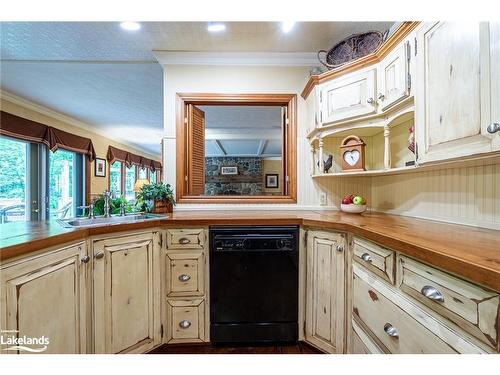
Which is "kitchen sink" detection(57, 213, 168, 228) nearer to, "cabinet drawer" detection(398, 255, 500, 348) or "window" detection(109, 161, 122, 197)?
"cabinet drawer" detection(398, 255, 500, 348)

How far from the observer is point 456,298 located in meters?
0.73

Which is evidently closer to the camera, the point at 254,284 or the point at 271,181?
the point at 254,284

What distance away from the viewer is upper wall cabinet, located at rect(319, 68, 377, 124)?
1727mm

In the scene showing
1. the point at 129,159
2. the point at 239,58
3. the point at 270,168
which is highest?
the point at 239,58

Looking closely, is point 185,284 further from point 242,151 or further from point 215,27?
point 242,151

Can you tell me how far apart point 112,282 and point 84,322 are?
0.72ft

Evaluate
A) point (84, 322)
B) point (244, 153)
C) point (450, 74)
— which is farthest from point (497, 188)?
point (244, 153)

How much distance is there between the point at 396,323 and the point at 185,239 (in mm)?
1261

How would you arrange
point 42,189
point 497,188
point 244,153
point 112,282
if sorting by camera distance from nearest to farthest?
point 497,188, point 112,282, point 42,189, point 244,153

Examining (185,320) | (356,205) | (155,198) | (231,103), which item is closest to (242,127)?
(231,103)

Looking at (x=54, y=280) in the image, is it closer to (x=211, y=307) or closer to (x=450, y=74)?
(x=211, y=307)

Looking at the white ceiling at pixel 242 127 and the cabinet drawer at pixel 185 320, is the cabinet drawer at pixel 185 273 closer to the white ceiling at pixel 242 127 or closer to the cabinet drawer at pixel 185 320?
the cabinet drawer at pixel 185 320

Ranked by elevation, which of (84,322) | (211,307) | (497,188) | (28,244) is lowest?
(211,307)
